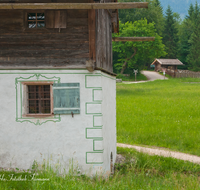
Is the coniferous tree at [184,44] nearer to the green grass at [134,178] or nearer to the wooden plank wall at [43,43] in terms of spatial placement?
the green grass at [134,178]

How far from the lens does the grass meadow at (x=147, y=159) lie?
7168mm

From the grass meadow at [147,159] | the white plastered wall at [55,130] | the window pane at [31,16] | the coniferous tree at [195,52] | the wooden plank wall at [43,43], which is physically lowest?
the grass meadow at [147,159]

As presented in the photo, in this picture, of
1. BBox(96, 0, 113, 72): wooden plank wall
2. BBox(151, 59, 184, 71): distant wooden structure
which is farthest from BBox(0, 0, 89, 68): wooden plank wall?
BBox(151, 59, 184, 71): distant wooden structure

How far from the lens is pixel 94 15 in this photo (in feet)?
26.9

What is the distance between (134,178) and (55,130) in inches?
110

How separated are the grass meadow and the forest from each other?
723 inches

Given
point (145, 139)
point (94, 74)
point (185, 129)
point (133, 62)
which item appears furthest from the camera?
point (133, 62)

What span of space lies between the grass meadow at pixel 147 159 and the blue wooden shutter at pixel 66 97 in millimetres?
1745

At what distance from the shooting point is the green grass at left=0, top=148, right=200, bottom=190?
6.88 metres

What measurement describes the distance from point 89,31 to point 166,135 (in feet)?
29.0

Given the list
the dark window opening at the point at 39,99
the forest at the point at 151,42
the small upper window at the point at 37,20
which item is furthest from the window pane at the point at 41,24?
the forest at the point at 151,42

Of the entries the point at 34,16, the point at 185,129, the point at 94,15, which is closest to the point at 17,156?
the point at 34,16

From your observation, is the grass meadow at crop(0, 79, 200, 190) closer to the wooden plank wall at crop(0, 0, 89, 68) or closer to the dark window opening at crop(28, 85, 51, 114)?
the dark window opening at crop(28, 85, 51, 114)

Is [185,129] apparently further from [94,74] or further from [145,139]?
[94,74]
